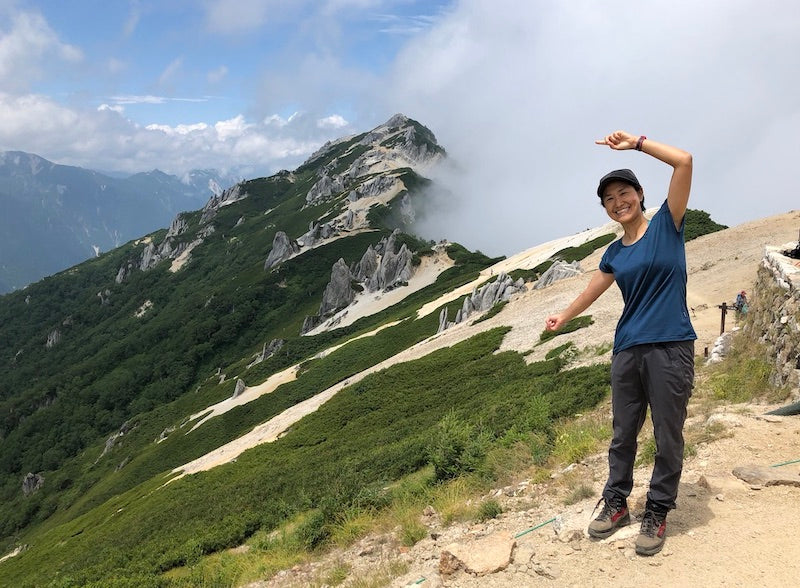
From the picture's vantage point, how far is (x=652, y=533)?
560 cm

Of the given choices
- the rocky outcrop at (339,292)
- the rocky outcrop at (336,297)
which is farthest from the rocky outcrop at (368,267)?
the rocky outcrop at (339,292)

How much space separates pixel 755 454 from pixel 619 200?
16.0ft

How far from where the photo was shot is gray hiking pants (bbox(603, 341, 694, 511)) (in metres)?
5.52

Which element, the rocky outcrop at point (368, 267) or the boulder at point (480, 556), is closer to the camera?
the boulder at point (480, 556)

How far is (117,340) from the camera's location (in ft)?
568

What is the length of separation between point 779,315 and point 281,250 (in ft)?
503

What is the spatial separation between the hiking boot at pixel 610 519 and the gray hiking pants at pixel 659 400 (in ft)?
0.52

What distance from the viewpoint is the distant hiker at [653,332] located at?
5.51 m

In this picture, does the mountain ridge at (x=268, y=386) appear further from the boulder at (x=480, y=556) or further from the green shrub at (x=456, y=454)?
the boulder at (x=480, y=556)

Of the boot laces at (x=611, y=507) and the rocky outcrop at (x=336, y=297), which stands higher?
the rocky outcrop at (x=336, y=297)

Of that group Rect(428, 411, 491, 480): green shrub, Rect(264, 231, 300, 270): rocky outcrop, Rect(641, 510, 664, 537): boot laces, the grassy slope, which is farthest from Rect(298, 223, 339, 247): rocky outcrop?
Rect(641, 510, 664, 537): boot laces

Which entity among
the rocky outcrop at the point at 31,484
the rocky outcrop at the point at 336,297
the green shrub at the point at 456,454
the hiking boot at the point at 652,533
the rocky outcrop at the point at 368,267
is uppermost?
the rocky outcrop at the point at 368,267

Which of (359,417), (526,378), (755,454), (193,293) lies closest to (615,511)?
(755,454)

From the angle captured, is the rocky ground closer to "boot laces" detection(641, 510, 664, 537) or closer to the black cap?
"boot laces" detection(641, 510, 664, 537)
